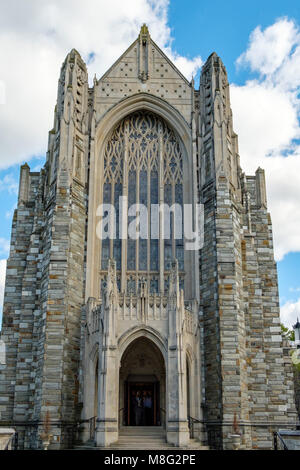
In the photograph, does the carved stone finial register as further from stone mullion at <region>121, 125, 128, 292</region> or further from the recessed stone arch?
the recessed stone arch

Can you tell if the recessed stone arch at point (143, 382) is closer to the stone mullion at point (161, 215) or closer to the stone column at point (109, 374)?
the stone mullion at point (161, 215)

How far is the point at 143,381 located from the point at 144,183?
8738 millimetres

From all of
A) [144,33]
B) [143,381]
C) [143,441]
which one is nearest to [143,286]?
Answer: [143,381]

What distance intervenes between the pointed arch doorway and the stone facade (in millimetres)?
96

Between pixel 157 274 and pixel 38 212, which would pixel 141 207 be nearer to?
pixel 157 274

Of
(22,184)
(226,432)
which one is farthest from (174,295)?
(22,184)

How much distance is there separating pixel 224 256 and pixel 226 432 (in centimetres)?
654

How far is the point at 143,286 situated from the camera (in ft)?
65.2

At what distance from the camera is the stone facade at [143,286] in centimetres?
1906

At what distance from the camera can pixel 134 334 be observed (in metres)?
19.2

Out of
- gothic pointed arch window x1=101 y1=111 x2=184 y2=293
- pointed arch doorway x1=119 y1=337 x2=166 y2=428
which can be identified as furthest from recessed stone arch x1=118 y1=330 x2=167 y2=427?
gothic pointed arch window x1=101 y1=111 x2=184 y2=293

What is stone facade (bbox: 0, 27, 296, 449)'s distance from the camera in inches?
750

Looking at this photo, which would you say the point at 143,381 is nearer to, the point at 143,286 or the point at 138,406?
the point at 138,406

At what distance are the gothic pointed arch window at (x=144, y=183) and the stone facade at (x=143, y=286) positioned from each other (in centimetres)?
9
